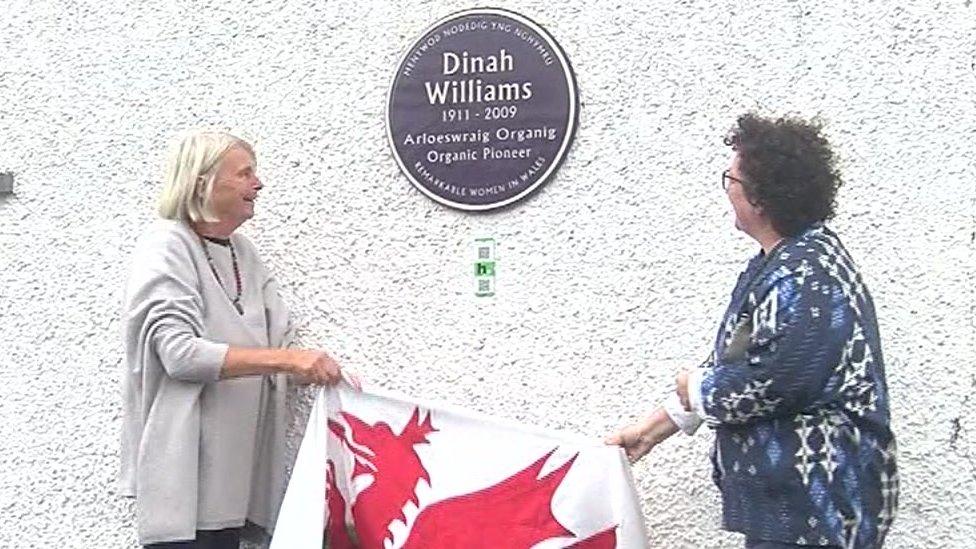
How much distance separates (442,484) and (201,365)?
752 millimetres

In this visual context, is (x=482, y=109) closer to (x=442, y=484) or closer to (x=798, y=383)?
(x=442, y=484)

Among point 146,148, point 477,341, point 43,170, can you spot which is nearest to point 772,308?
point 477,341

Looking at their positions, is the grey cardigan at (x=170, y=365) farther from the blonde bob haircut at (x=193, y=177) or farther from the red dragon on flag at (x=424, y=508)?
the red dragon on flag at (x=424, y=508)

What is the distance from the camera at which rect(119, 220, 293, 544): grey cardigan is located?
3918 millimetres

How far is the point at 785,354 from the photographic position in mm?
3154

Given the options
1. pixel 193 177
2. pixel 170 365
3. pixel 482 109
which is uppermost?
pixel 482 109

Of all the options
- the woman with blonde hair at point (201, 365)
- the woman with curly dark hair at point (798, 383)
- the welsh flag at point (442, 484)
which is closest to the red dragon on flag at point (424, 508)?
the welsh flag at point (442, 484)

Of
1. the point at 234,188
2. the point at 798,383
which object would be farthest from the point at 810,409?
the point at 234,188

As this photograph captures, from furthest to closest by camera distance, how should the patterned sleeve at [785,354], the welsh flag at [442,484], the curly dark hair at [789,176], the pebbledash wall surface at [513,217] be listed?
the pebbledash wall surface at [513,217], the welsh flag at [442,484], the curly dark hair at [789,176], the patterned sleeve at [785,354]

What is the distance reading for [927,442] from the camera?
3.86m

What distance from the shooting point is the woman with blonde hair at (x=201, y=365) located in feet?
12.9

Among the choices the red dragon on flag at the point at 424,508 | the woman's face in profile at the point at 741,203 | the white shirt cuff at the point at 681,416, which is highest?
the woman's face in profile at the point at 741,203

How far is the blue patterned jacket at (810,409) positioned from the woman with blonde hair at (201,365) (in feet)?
4.38

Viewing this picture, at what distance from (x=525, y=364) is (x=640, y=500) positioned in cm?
54
